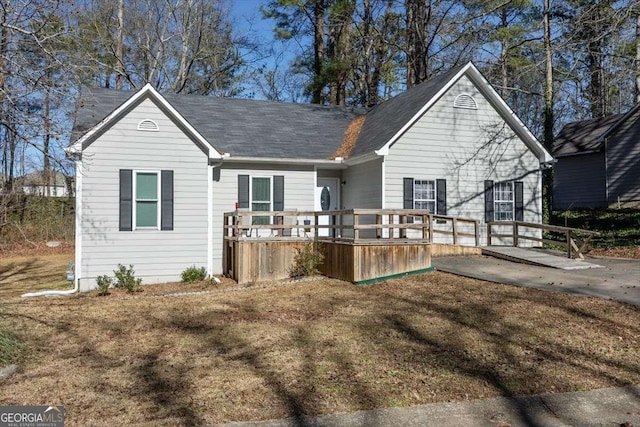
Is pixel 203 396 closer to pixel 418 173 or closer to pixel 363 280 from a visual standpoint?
pixel 363 280

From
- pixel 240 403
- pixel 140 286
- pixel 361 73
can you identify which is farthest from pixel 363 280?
pixel 361 73

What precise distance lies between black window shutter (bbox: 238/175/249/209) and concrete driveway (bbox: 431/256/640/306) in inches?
215

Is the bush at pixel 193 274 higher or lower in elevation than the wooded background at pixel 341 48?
lower

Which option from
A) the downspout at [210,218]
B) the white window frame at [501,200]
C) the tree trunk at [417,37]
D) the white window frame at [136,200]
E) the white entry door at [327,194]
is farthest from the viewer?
the tree trunk at [417,37]

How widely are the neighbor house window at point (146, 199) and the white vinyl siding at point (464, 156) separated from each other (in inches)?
247

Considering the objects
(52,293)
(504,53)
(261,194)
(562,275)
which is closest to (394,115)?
(261,194)

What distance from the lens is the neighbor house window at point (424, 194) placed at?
14711mm

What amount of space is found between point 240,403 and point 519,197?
13405 mm

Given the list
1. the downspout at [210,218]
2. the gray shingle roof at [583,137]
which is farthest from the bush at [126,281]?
the gray shingle roof at [583,137]

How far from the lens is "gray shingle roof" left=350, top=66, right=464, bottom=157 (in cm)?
1454

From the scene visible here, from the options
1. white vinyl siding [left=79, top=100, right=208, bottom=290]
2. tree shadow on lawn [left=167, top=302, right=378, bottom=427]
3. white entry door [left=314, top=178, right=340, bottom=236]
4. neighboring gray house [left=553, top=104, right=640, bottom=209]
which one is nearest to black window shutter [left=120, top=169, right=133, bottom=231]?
white vinyl siding [left=79, top=100, right=208, bottom=290]

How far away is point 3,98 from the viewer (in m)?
9.16

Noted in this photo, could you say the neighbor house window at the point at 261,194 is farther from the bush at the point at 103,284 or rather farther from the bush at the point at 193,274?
the bush at the point at 103,284

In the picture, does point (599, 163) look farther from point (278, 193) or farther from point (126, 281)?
point (126, 281)
